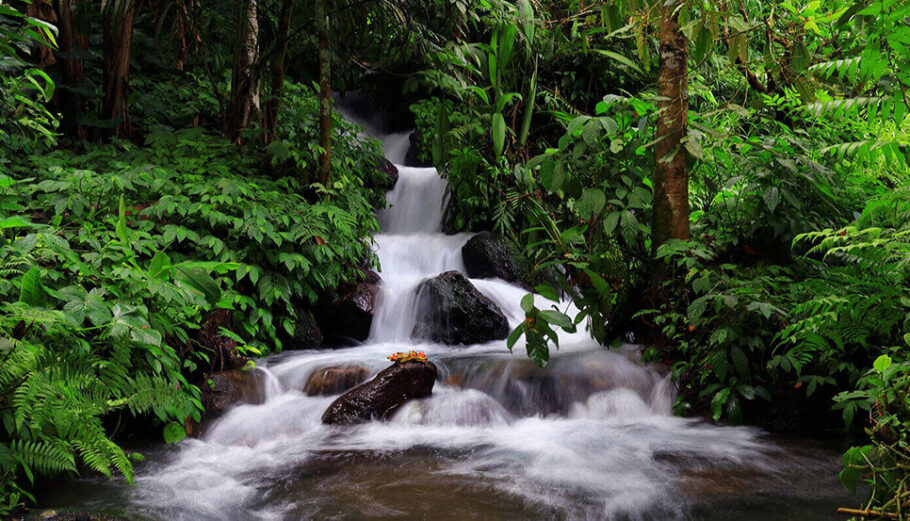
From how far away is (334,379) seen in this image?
4645 mm

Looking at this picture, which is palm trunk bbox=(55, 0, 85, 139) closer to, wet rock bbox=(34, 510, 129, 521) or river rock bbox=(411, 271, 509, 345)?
river rock bbox=(411, 271, 509, 345)

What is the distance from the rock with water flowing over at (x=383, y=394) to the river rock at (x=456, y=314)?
1.87 metres

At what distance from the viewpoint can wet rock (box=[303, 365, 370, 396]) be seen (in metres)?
4.59

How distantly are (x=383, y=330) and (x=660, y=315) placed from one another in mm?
3277

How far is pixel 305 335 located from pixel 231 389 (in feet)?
5.06

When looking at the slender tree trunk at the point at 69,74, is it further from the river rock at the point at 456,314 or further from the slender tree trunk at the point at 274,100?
the river rock at the point at 456,314

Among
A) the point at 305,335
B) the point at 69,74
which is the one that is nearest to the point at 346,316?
the point at 305,335

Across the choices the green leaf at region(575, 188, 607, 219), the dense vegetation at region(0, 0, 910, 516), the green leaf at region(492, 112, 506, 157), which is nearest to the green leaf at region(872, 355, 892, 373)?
the dense vegetation at region(0, 0, 910, 516)

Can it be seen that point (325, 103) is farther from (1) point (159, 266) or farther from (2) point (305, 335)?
(1) point (159, 266)

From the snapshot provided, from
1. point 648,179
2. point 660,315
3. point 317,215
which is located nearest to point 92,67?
point 317,215

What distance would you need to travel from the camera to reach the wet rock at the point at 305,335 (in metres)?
5.68

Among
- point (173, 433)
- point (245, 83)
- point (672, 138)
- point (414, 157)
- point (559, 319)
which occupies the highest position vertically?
point (414, 157)

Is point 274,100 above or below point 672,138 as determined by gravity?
above

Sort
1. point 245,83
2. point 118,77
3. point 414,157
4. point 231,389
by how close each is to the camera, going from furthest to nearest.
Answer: point 414,157, point 245,83, point 118,77, point 231,389
